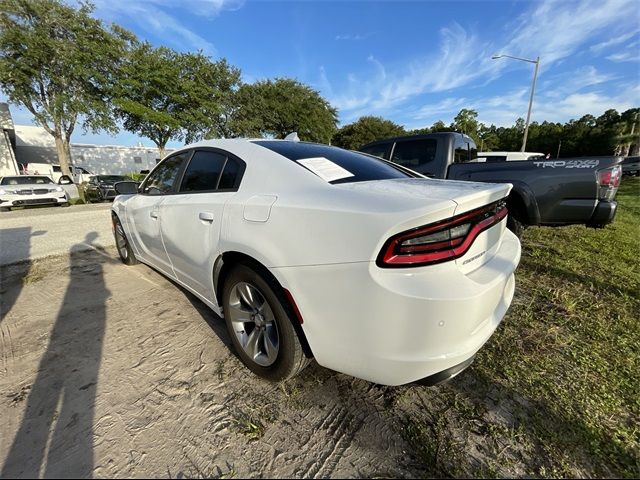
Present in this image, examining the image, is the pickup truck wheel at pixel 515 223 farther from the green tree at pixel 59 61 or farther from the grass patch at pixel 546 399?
the green tree at pixel 59 61

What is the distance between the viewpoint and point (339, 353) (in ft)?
5.32

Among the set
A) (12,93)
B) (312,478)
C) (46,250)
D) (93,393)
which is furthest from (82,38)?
(312,478)

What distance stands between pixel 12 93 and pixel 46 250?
20065 millimetres

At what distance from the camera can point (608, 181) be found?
354cm

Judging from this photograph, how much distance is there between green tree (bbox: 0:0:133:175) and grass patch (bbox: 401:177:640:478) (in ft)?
77.1

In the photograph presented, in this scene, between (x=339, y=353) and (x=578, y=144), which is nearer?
(x=339, y=353)

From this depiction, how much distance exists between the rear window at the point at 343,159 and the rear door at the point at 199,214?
0.35 metres

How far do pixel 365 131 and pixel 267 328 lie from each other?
47.9 metres

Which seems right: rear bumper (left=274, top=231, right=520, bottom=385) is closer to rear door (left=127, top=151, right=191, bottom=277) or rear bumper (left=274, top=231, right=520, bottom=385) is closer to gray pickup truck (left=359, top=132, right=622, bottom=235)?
rear door (left=127, top=151, right=191, bottom=277)

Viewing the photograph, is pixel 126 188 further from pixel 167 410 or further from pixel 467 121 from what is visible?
pixel 467 121

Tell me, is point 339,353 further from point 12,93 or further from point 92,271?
point 12,93

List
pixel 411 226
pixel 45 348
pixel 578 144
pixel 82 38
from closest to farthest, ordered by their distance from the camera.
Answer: pixel 411 226 → pixel 45 348 → pixel 82 38 → pixel 578 144

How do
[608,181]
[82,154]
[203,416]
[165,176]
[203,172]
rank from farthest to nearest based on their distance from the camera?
[82,154] → [608,181] → [165,176] → [203,172] → [203,416]

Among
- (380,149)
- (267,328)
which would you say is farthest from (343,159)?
(380,149)
